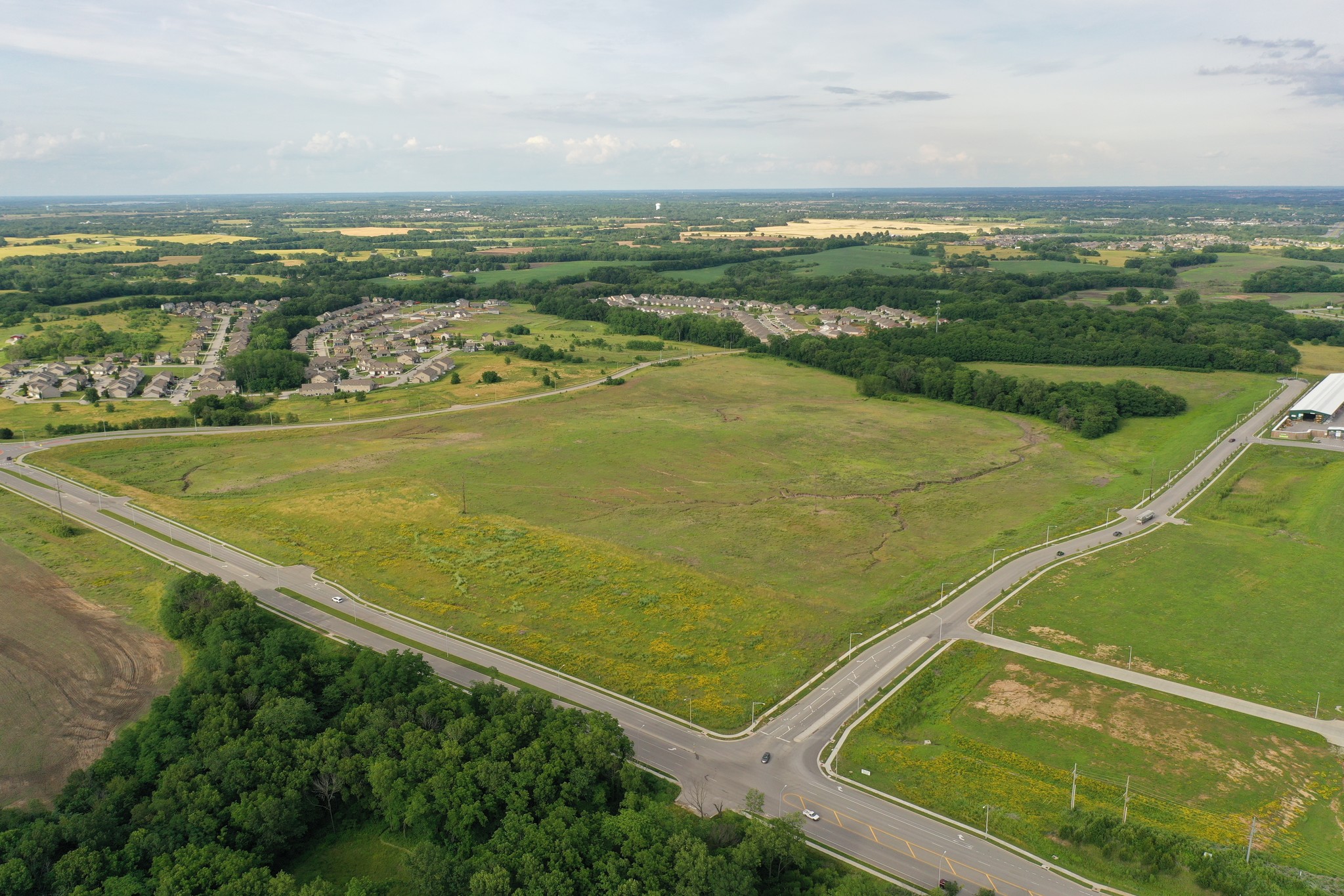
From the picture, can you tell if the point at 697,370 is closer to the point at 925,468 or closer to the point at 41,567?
the point at 925,468

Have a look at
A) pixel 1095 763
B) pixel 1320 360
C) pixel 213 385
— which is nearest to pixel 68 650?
pixel 1095 763

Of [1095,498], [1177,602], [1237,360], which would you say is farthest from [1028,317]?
[1177,602]

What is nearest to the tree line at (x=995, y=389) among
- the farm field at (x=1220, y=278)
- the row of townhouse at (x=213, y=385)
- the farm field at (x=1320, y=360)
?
the farm field at (x=1320, y=360)

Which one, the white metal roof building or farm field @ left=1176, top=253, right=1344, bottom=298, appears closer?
the white metal roof building

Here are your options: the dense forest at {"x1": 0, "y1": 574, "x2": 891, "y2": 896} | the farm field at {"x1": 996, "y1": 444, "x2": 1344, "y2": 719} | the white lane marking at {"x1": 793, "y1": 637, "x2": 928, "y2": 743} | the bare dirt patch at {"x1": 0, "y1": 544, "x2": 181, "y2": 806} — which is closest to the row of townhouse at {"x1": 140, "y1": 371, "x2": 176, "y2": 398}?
the bare dirt patch at {"x1": 0, "y1": 544, "x2": 181, "y2": 806}

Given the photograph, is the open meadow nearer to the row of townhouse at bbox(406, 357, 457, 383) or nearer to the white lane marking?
the white lane marking

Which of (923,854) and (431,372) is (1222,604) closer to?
(923,854)
